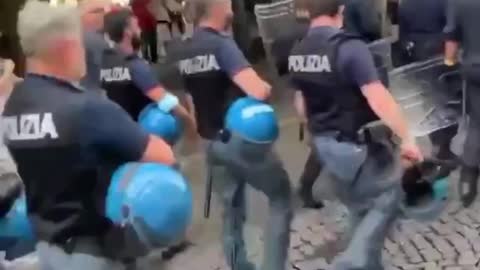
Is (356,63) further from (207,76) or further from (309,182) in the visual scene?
(309,182)

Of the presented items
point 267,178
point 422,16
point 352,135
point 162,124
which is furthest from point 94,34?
point 422,16

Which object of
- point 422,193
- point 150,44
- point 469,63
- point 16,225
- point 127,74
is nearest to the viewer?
point 16,225

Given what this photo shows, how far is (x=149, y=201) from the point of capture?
316cm

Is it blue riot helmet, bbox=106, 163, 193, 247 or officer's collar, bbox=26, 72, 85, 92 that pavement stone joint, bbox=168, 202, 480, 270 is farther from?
officer's collar, bbox=26, 72, 85, 92

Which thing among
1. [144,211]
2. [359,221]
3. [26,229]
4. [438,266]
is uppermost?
[144,211]

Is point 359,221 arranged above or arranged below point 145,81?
below

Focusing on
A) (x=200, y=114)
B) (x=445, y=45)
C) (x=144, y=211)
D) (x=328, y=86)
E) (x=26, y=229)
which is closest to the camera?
(x=144, y=211)

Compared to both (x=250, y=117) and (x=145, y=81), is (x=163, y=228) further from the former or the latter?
(x=145, y=81)

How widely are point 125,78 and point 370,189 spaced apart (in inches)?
60.6

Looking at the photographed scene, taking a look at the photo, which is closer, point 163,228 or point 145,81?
point 163,228

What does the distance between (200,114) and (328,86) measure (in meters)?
0.97

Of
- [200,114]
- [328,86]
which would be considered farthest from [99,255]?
[200,114]

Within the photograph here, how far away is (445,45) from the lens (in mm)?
6238

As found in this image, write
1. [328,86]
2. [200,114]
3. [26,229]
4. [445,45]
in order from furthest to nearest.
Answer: [445,45], [200,114], [328,86], [26,229]
